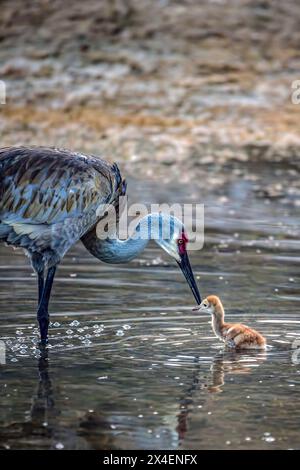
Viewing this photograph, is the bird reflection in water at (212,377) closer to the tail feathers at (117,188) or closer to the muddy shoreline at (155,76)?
the tail feathers at (117,188)

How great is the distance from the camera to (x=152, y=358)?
8539mm

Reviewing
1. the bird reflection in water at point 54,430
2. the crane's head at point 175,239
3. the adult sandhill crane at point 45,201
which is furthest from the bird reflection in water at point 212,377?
the adult sandhill crane at point 45,201

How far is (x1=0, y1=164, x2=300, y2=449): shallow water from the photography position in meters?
7.03

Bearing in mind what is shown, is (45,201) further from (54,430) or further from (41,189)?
(54,430)

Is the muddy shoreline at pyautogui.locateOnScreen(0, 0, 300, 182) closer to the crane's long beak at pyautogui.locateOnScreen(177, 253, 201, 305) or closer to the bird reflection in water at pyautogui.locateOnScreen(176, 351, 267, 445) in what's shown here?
the crane's long beak at pyautogui.locateOnScreen(177, 253, 201, 305)

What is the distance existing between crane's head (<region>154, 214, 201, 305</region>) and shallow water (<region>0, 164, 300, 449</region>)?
327 millimetres

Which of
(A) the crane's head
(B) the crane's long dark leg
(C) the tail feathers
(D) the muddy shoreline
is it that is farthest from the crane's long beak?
(D) the muddy shoreline

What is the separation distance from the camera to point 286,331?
9.43 metres

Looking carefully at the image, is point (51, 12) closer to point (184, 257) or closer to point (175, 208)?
point (175, 208)

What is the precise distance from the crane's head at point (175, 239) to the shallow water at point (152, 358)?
1.07 feet

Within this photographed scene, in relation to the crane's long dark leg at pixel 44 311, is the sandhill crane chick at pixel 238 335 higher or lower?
lower

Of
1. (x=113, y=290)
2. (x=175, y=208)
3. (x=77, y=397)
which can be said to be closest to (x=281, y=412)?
(x=77, y=397)

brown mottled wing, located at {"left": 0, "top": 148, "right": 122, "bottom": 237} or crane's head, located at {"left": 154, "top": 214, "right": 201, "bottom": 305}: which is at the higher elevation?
brown mottled wing, located at {"left": 0, "top": 148, "right": 122, "bottom": 237}

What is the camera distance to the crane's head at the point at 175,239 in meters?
9.83
